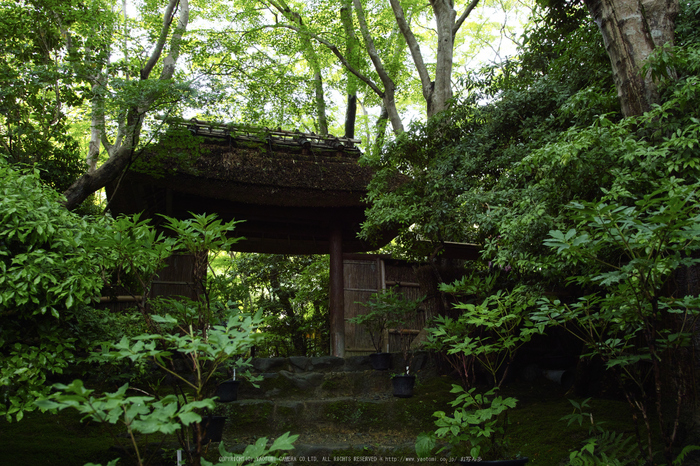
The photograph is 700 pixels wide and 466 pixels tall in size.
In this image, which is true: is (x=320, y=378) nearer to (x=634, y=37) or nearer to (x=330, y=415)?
(x=330, y=415)

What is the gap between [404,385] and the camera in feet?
17.5

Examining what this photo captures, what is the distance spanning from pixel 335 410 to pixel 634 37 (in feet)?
14.7

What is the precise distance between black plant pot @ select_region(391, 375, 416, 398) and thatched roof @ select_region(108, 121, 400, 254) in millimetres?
2939

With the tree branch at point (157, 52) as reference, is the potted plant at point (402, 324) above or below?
below

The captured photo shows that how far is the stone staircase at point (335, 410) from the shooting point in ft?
13.4

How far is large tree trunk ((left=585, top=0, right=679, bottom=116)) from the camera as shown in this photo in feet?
12.1

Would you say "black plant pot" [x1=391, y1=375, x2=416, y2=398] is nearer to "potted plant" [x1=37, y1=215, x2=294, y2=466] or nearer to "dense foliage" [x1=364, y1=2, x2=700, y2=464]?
"dense foliage" [x1=364, y1=2, x2=700, y2=464]

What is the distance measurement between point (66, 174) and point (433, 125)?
5190 mm

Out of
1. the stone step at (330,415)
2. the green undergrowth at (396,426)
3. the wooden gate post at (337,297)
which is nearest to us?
the green undergrowth at (396,426)

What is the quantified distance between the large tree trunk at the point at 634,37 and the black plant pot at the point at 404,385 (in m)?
3.46

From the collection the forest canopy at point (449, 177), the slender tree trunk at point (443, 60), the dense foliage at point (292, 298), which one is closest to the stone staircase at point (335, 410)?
the forest canopy at point (449, 177)

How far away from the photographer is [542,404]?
15.7ft

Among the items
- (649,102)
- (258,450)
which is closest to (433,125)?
(649,102)

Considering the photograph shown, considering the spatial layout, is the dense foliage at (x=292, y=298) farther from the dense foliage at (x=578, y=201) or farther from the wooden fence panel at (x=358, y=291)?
the dense foliage at (x=578, y=201)
